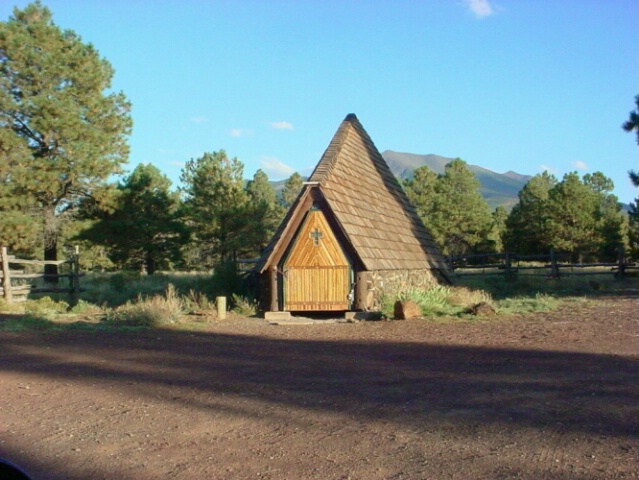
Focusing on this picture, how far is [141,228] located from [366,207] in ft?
57.8

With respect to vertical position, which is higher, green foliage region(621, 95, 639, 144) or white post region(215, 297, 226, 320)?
green foliage region(621, 95, 639, 144)

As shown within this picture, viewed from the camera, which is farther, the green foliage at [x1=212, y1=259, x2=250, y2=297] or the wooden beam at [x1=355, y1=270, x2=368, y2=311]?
the green foliage at [x1=212, y1=259, x2=250, y2=297]

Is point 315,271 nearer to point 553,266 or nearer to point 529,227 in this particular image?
point 553,266

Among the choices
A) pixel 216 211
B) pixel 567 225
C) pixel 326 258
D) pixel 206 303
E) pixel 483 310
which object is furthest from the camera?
pixel 567 225

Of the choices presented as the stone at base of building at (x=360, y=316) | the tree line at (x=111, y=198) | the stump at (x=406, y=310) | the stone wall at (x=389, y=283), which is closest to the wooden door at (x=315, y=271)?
the stone at base of building at (x=360, y=316)

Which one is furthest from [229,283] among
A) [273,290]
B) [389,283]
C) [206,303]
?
[389,283]

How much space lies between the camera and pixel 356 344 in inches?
467

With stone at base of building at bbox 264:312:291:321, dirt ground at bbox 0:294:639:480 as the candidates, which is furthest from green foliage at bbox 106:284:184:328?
dirt ground at bbox 0:294:639:480

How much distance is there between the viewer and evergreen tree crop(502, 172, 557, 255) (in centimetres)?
4784

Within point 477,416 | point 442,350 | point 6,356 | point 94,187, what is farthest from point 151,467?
point 94,187

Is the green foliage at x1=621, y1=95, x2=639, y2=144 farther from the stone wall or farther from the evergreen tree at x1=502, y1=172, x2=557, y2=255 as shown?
the evergreen tree at x1=502, y1=172, x2=557, y2=255

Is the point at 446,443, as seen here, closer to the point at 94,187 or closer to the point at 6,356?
the point at 6,356

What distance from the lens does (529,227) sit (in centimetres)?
4884

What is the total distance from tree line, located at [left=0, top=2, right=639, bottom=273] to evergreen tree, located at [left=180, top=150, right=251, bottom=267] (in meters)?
0.07
